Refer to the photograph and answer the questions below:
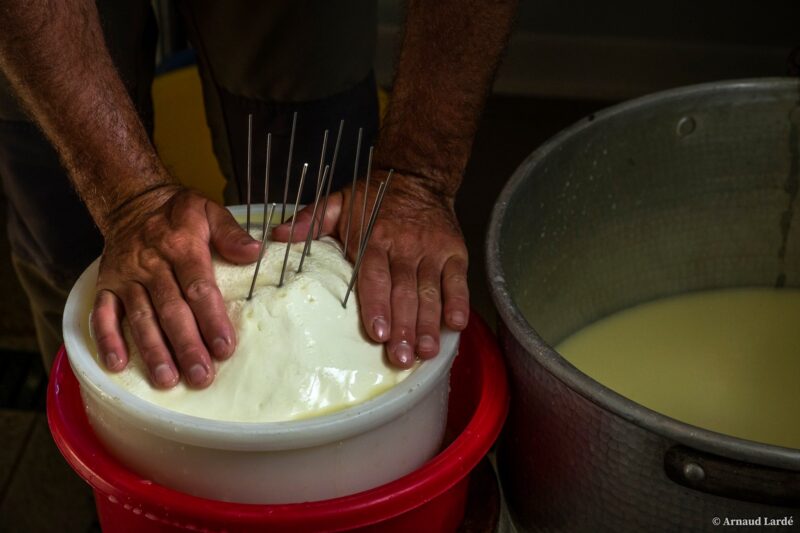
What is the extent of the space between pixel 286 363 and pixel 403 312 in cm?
12

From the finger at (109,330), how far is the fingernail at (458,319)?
0.27 meters

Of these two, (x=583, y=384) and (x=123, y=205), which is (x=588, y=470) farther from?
(x=123, y=205)

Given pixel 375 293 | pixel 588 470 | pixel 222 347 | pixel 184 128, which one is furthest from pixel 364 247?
pixel 184 128

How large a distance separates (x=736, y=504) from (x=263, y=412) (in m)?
0.36

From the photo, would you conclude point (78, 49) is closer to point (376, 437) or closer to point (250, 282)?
point (250, 282)

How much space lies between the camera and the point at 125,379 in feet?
2.51

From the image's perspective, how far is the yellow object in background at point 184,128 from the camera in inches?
62.0

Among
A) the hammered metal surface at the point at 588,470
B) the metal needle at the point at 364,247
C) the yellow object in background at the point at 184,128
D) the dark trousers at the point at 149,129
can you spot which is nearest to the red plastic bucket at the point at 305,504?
the hammered metal surface at the point at 588,470

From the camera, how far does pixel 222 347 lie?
0.75 m

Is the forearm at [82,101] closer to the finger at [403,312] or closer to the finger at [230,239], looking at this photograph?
the finger at [230,239]

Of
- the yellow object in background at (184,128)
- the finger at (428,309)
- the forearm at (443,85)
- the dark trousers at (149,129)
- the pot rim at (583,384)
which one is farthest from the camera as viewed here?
the yellow object in background at (184,128)

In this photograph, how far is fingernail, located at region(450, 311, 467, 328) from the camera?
825 mm

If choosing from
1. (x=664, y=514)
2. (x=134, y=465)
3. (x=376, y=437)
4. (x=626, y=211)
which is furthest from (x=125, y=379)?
(x=626, y=211)

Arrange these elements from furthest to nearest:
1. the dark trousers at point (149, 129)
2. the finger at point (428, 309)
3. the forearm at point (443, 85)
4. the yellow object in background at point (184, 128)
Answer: the yellow object in background at point (184, 128) < the dark trousers at point (149, 129) < the forearm at point (443, 85) < the finger at point (428, 309)
